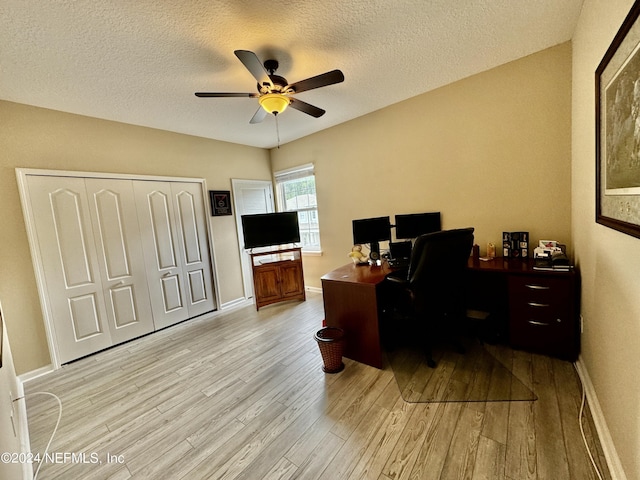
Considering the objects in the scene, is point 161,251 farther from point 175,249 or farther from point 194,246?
point 194,246

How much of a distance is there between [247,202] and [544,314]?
4065 millimetres

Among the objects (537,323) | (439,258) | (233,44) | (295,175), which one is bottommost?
(537,323)

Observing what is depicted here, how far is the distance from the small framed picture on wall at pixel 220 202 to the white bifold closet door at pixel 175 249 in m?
0.17

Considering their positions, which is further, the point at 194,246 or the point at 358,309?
the point at 194,246

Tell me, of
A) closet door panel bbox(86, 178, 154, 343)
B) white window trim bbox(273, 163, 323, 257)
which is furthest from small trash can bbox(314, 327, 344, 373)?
closet door panel bbox(86, 178, 154, 343)

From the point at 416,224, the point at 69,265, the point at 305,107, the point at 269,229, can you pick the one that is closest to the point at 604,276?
the point at 416,224

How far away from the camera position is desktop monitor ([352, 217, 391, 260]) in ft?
9.91

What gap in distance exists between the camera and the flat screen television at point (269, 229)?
3857mm

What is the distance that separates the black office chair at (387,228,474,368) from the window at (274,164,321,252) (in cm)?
246

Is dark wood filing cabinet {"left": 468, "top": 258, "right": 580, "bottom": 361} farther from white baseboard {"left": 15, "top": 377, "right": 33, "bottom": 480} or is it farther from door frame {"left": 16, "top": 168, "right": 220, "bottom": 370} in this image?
door frame {"left": 16, "top": 168, "right": 220, "bottom": 370}

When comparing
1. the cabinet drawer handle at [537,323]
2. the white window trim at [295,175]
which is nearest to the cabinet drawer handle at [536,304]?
the cabinet drawer handle at [537,323]

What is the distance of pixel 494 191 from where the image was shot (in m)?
2.63

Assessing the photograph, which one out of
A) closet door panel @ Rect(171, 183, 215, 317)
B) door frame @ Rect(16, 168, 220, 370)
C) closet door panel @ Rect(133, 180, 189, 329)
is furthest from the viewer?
closet door panel @ Rect(171, 183, 215, 317)

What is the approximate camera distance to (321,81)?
73.1 inches
